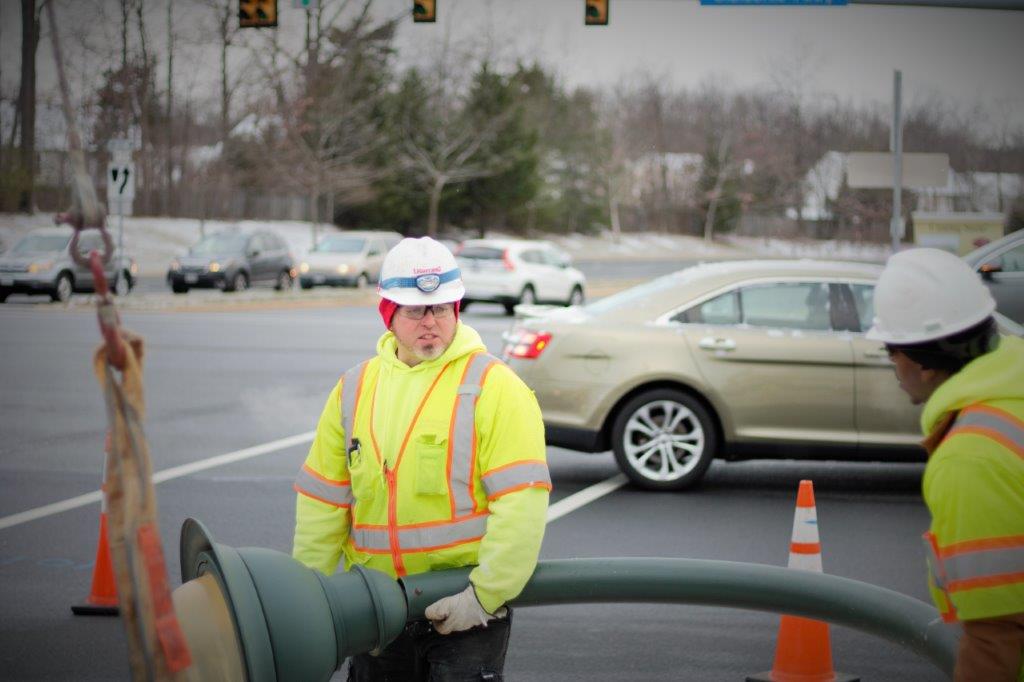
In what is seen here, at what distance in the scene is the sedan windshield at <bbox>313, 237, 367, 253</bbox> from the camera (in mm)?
37219

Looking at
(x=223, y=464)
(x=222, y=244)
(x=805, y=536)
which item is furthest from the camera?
(x=222, y=244)

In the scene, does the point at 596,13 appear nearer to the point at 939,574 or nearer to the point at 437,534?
the point at 437,534

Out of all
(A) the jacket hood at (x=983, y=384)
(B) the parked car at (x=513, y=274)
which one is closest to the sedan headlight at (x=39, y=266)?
(B) the parked car at (x=513, y=274)

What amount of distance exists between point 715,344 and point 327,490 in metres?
6.14

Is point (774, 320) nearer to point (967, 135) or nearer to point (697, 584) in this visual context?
point (697, 584)

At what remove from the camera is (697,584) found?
3672mm

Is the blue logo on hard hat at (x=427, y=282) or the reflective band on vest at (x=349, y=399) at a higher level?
the blue logo on hard hat at (x=427, y=282)

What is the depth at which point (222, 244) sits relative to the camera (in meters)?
35.3

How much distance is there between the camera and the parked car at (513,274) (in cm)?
2928

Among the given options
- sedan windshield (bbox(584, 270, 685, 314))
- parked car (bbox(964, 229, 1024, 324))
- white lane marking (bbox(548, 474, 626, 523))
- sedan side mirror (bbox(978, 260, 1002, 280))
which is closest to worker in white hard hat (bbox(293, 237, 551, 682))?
white lane marking (bbox(548, 474, 626, 523))

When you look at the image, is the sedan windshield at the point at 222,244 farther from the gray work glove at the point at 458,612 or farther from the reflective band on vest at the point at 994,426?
the reflective band on vest at the point at 994,426

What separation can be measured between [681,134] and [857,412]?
8247cm

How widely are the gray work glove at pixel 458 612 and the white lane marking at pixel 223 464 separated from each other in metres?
5.31

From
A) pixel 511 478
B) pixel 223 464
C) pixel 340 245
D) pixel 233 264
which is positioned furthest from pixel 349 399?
pixel 340 245
